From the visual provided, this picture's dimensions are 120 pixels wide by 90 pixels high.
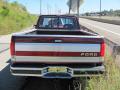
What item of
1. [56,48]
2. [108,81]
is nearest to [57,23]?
[56,48]

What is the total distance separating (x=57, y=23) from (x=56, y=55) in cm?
468

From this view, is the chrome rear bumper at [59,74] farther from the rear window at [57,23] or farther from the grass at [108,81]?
the rear window at [57,23]

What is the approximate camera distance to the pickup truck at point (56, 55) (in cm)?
805

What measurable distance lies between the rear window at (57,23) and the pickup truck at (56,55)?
4434mm

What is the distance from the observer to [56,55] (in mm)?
8102

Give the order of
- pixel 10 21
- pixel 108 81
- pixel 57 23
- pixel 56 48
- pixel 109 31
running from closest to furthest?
1. pixel 108 81
2. pixel 56 48
3. pixel 57 23
4. pixel 109 31
5. pixel 10 21

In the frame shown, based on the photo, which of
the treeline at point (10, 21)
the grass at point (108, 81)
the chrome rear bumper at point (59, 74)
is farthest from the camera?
the treeline at point (10, 21)

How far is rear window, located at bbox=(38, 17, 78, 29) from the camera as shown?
12586mm

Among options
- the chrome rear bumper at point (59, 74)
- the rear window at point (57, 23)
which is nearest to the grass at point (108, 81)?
the chrome rear bumper at point (59, 74)

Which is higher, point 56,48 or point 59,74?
point 56,48

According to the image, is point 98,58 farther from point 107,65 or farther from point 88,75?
point 107,65

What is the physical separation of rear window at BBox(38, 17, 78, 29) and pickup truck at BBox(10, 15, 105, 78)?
4.43 metres

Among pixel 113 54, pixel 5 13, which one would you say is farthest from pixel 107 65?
pixel 5 13

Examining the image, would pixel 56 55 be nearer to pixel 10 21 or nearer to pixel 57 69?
pixel 57 69
